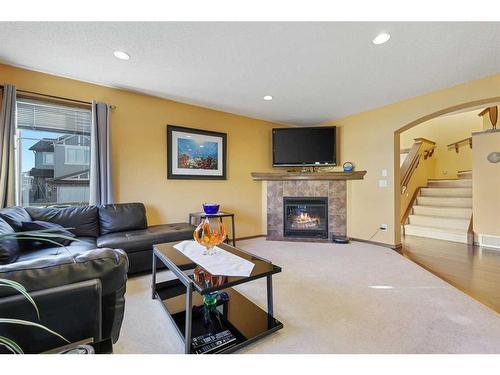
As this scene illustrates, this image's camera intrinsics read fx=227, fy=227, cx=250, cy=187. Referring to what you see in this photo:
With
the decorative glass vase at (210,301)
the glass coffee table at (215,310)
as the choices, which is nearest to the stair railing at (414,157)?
the glass coffee table at (215,310)

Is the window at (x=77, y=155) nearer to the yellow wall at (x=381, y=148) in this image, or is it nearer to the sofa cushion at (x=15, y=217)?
the sofa cushion at (x=15, y=217)

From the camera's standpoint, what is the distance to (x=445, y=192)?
5.29 meters

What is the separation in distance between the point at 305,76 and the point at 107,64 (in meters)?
2.29

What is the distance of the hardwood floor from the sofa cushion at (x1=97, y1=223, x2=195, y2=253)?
305 cm

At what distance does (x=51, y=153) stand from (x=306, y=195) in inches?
157

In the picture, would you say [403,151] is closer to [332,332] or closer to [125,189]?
[332,332]

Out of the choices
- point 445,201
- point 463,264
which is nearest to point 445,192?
point 445,201

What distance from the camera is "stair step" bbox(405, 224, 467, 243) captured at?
13.6 ft

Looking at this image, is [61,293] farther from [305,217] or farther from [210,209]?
[305,217]

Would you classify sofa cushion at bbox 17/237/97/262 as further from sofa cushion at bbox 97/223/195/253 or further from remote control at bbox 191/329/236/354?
remote control at bbox 191/329/236/354

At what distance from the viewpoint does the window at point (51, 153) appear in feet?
8.89

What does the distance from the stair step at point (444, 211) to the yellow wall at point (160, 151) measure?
3670 millimetres

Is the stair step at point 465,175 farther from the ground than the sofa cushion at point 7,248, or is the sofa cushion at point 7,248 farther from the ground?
the stair step at point 465,175

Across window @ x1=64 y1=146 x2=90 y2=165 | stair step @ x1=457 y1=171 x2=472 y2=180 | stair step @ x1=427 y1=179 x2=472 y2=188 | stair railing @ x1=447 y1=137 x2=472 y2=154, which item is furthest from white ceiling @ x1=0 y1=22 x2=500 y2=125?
stair railing @ x1=447 y1=137 x2=472 y2=154
